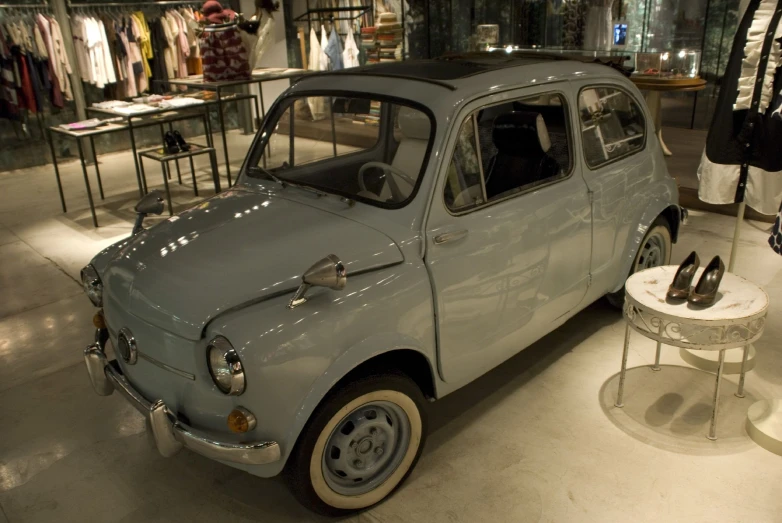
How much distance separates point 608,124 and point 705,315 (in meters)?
1.35

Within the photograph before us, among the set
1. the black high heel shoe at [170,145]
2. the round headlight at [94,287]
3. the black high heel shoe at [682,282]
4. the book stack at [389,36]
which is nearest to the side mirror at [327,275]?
the round headlight at [94,287]

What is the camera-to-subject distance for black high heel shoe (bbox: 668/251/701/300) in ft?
9.72

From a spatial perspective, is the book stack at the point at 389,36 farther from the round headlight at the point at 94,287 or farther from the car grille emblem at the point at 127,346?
the car grille emblem at the point at 127,346

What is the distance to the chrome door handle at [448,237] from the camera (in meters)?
2.70

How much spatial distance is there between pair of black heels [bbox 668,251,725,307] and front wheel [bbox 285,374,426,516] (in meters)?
1.31

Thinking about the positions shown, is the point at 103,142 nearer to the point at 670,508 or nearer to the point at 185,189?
the point at 185,189

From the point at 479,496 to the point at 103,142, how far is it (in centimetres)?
913

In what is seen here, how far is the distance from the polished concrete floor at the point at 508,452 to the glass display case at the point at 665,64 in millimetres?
3710

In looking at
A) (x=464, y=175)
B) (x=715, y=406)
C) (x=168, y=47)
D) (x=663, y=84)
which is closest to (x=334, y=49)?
(x=168, y=47)

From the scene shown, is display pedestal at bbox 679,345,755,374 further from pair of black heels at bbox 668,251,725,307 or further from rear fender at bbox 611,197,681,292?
pair of black heels at bbox 668,251,725,307

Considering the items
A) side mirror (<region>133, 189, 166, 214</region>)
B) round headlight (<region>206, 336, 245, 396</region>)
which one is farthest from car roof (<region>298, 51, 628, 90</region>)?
round headlight (<region>206, 336, 245, 396</region>)

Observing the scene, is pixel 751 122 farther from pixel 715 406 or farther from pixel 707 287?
pixel 715 406

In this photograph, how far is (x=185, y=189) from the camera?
776 cm

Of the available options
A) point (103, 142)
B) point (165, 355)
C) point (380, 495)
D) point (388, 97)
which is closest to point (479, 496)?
point (380, 495)
